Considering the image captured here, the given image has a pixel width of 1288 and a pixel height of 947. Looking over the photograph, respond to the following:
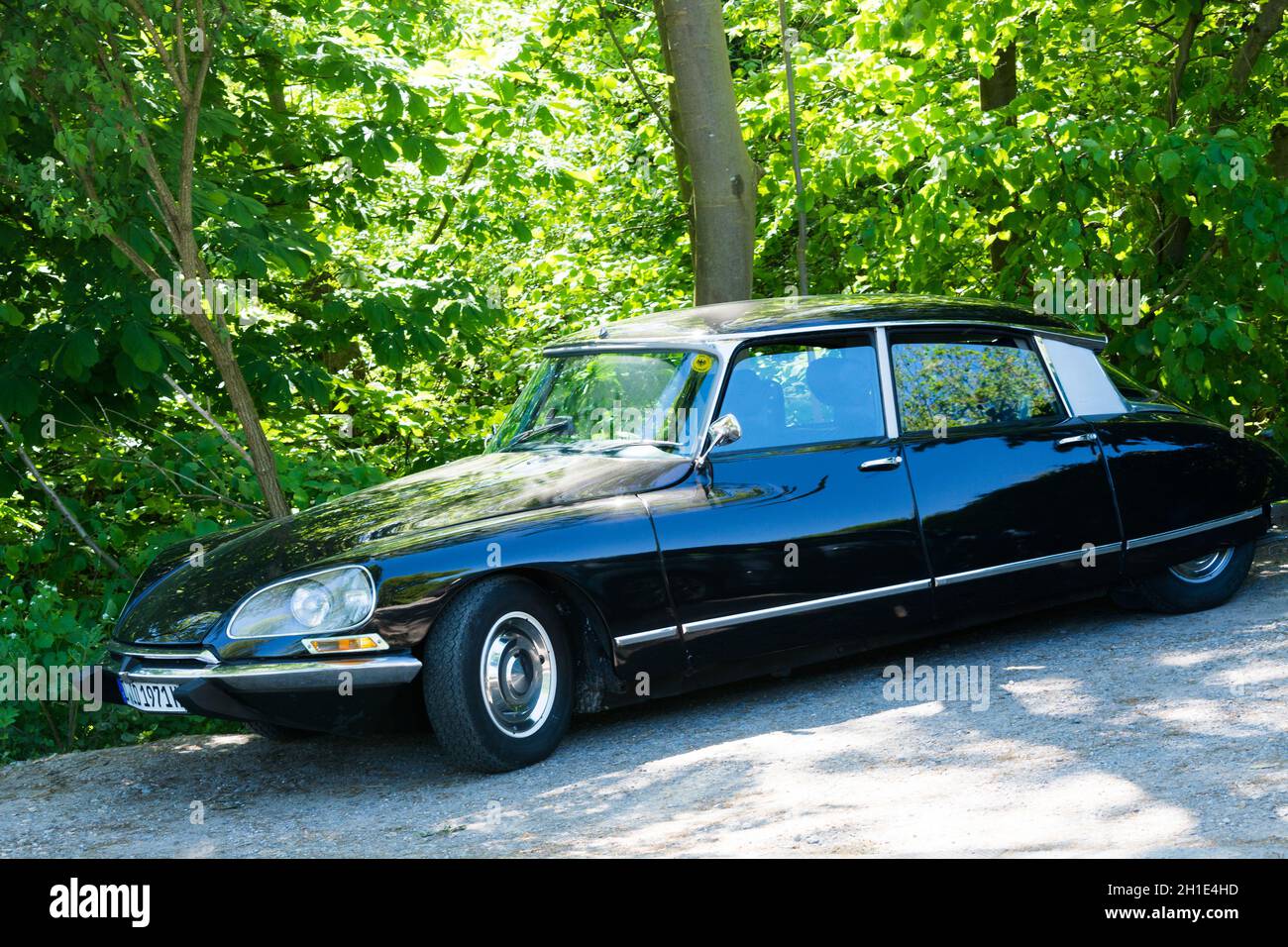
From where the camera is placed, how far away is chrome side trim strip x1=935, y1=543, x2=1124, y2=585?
21.3 feet

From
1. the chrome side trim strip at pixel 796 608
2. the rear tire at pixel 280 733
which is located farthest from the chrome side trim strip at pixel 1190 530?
the rear tire at pixel 280 733

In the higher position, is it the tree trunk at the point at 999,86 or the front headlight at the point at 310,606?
the tree trunk at the point at 999,86

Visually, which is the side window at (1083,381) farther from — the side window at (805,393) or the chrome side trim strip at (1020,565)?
the side window at (805,393)

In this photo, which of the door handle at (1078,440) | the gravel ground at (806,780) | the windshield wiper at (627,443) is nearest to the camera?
the gravel ground at (806,780)

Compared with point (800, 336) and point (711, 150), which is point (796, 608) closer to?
point (800, 336)

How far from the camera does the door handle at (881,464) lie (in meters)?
6.34

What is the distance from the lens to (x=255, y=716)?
5.14 meters

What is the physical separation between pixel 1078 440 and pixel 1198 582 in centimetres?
121

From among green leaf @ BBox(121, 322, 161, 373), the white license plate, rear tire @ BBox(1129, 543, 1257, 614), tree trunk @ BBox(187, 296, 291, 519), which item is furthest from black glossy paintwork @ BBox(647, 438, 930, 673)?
green leaf @ BBox(121, 322, 161, 373)

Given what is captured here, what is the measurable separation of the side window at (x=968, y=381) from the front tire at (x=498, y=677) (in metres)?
2.04

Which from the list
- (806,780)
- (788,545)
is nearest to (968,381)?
(788,545)

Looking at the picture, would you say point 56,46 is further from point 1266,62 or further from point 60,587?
point 1266,62

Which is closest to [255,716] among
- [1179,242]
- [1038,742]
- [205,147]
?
[1038,742]

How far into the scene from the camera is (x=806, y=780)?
5035mm
